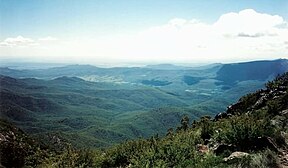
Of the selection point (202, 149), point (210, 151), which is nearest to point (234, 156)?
point (210, 151)

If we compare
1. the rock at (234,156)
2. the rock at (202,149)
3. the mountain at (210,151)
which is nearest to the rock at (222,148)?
the mountain at (210,151)

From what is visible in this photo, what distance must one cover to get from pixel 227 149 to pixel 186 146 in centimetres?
142

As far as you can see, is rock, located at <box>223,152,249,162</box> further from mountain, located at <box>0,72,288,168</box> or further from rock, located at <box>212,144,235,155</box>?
rock, located at <box>212,144,235,155</box>

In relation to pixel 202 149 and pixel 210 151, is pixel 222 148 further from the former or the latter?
pixel 202 149

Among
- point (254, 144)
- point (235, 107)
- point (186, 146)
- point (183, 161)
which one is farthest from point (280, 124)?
point (235, 107)

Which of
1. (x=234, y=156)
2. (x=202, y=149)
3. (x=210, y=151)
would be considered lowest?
(x=202, y=149)

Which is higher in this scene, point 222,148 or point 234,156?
point 234,156

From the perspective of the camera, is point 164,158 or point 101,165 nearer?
point 164,158

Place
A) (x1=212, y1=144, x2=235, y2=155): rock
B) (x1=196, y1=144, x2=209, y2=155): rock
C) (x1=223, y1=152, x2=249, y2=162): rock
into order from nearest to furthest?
(x1=223, y1=152, x2=249, y2=162): rock → (x1=212, y1=144, x2=235, y2=155): rock → (x1=196, y1=144, x2=209, y2=155): rock

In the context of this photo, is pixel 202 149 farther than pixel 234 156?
Yes

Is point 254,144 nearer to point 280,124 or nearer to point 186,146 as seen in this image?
point 186,146

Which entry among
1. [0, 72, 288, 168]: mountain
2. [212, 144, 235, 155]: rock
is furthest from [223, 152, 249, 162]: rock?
[212, 144, 235, 155]: rock

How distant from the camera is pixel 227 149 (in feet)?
37.4

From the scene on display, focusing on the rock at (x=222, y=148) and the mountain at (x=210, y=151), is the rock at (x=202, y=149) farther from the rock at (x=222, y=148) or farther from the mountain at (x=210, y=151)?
the rock at (x=222, y=148)
